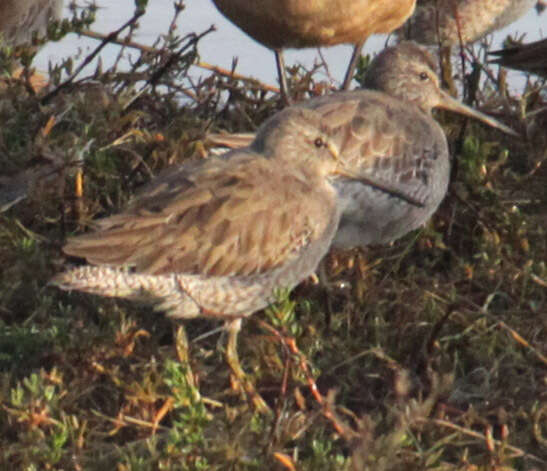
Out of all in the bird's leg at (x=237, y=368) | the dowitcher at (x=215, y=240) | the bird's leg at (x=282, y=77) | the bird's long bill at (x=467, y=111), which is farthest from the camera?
the bird's leg at (x=282, y=77)

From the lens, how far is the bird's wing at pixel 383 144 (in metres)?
5.50

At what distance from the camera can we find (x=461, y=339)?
16.6 ft

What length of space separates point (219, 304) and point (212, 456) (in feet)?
2.84

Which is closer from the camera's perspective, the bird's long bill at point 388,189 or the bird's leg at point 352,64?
the bird's long bill at point 388,189

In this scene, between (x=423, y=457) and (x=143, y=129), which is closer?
(x=423, y=457)

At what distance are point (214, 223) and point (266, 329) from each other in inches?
13.7

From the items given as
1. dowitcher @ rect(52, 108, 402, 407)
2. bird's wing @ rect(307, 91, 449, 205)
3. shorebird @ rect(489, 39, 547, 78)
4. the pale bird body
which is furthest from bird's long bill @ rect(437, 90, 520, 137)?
the pale bird body

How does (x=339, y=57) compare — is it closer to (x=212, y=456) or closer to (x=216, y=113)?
(x=216, y=113)

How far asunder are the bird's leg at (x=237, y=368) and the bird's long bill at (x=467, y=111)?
1.52m

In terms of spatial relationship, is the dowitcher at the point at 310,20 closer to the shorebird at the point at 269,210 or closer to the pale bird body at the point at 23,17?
the pale bird body at the point at 23,17

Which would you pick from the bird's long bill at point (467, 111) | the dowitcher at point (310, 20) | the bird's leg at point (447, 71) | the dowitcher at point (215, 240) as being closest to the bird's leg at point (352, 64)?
the dowitcher at point (310, 20)

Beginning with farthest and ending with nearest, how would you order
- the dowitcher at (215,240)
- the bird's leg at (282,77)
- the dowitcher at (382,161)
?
the bird's leg at (282,77)
the dowitcher at (382,161)
the dowitcher at (215,240)

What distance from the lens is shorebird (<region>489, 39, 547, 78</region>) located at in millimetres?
6637

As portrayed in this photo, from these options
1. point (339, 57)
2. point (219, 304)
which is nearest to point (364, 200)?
point (219, 304)
